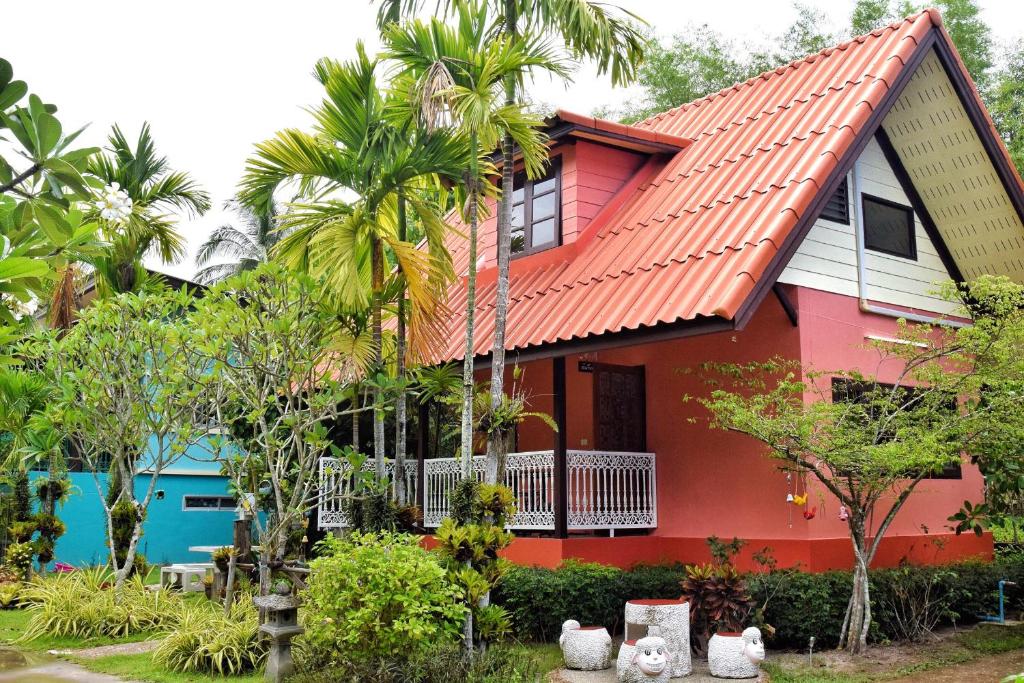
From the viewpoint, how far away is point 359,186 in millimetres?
10891

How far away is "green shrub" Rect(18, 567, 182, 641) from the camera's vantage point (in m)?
10.9

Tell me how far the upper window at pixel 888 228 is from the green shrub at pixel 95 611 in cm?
1025

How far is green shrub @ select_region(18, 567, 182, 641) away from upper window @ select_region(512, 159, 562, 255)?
6.94 m

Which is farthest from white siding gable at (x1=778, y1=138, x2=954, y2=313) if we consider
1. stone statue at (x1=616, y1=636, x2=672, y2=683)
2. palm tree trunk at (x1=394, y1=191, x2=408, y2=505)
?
stone statue at (x1=616, y1=636, x2=672, y2=683)

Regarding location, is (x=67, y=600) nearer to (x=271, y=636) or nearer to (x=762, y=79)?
(x=271, y=636)

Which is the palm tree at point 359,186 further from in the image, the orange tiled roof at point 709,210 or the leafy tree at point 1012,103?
the leafy tree at point 1012,103

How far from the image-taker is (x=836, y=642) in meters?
9.63

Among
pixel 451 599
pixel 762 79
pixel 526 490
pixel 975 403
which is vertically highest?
pixel 762 79

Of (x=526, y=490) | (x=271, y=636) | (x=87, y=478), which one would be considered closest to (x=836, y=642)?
(x=526, y=490)

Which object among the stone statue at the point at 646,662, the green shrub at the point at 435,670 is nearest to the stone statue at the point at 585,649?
the stone statue at the point at 646,662

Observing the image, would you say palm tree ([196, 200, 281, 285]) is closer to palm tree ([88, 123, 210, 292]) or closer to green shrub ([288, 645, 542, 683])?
palm tree ([88, 123, 210, 292])

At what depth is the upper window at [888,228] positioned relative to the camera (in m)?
12.1

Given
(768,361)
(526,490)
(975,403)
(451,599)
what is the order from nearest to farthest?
1. (451,599)
2. (975,403)
3. (768,361)
4. (526,490)

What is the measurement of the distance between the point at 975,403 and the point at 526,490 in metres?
5.54
